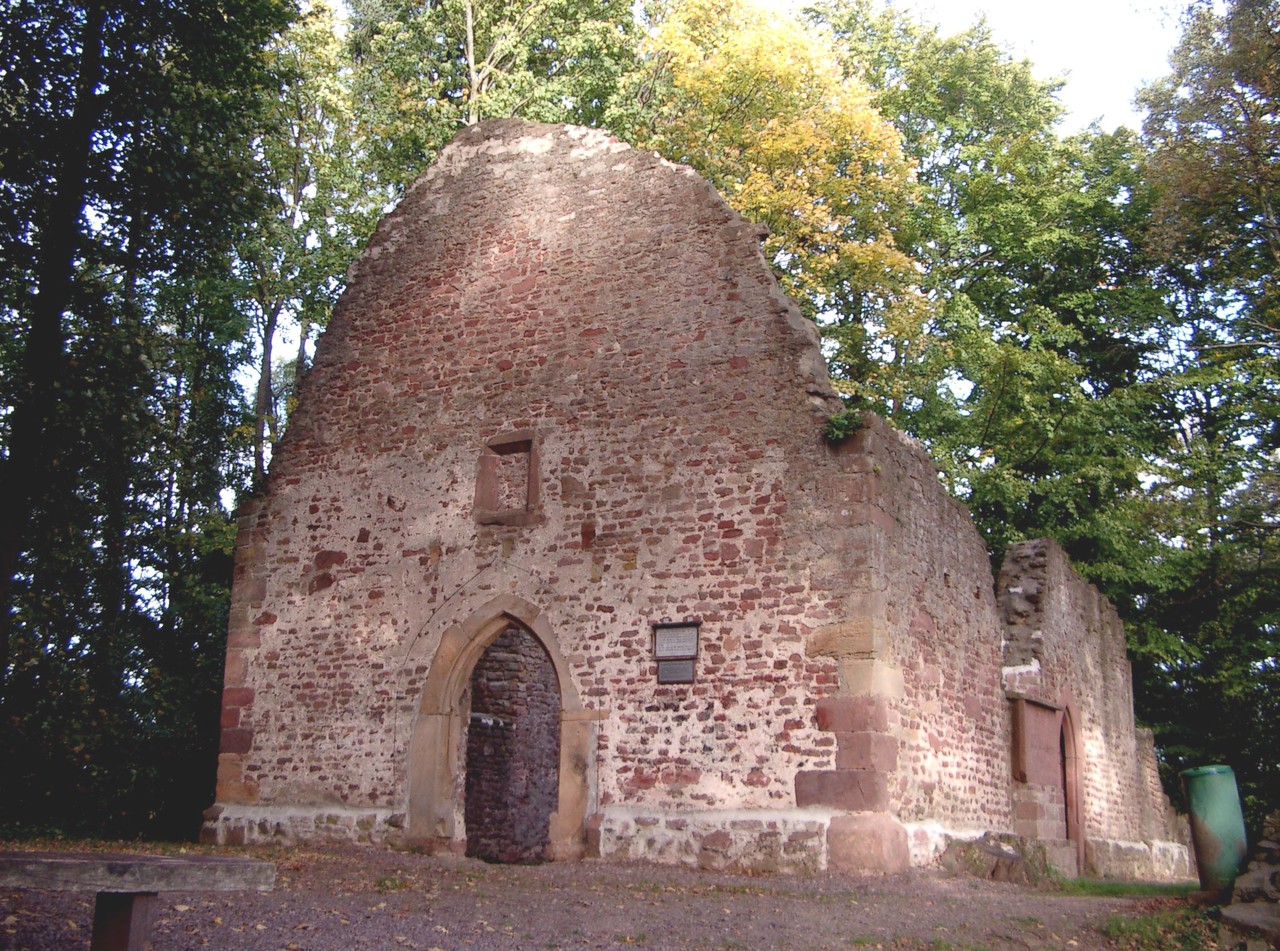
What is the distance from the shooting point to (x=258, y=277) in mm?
22391

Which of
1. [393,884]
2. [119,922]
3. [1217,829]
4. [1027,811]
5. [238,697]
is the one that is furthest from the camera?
[1027,811]

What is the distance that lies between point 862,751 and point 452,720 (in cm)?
439

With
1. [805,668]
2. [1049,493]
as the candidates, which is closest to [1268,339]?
[1049,493]

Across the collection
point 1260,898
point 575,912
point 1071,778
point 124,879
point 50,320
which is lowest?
point 575,912

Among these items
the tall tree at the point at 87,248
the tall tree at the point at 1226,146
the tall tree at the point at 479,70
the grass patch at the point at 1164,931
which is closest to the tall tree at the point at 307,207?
the tall tree at the point at 479,70

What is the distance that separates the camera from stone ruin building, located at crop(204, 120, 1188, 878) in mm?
11234

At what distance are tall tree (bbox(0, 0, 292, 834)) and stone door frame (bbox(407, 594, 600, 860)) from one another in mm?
4280

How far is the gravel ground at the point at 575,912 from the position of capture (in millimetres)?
7023

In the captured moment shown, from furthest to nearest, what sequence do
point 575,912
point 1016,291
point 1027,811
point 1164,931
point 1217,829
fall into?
point 1016,291, point 1027,811, point 1217,829, point 1164,931, point 575,912

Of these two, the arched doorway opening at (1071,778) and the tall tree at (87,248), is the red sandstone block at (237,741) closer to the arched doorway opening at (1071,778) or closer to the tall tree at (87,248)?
the tall tree at (87,248)

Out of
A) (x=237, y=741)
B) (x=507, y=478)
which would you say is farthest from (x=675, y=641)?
(x=237, y=741)

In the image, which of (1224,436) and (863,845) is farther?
(1224,436)

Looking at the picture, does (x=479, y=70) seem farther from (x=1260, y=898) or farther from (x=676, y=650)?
(x=1260, y=898)

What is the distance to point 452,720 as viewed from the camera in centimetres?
1292
